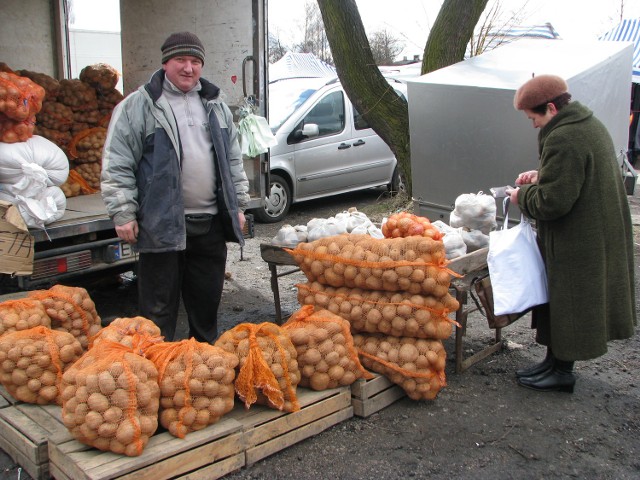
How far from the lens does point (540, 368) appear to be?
170 inches

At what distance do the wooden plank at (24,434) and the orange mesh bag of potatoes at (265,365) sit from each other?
0.92 metres

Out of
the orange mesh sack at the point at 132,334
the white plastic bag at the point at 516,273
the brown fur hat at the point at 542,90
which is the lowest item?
the orange mesh sack at the point at 132,334

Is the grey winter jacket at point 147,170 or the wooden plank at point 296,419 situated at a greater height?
the grey winter jacket at point 147,170

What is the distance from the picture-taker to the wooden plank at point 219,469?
3059 millimetres

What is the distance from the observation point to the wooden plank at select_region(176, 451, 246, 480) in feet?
10.0

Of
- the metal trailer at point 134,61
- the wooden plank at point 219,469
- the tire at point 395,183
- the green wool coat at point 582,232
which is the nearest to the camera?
the wooden plank at point 219,469

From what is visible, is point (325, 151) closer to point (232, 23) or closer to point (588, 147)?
point (232, 23)

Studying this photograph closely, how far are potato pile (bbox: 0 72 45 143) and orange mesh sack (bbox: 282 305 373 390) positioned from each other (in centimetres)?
239

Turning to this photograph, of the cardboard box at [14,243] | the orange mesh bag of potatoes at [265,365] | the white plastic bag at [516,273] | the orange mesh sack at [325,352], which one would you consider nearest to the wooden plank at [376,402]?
the orange mesh sack at [325,352]

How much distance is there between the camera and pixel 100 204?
557 centimetres

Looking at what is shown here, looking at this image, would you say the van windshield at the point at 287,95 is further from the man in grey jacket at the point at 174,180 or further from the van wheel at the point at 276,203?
the man in grey jacket at the point at 174,180

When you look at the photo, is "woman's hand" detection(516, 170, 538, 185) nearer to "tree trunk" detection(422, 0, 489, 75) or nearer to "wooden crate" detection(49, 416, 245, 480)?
"wooden crate" detection(49, 416, 245, 480)

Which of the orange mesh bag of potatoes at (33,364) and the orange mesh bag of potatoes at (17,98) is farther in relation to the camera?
the orange mesh bag of potatoes at (17,98)

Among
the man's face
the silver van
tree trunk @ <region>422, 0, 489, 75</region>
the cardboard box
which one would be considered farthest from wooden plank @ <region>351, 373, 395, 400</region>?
the silver van
